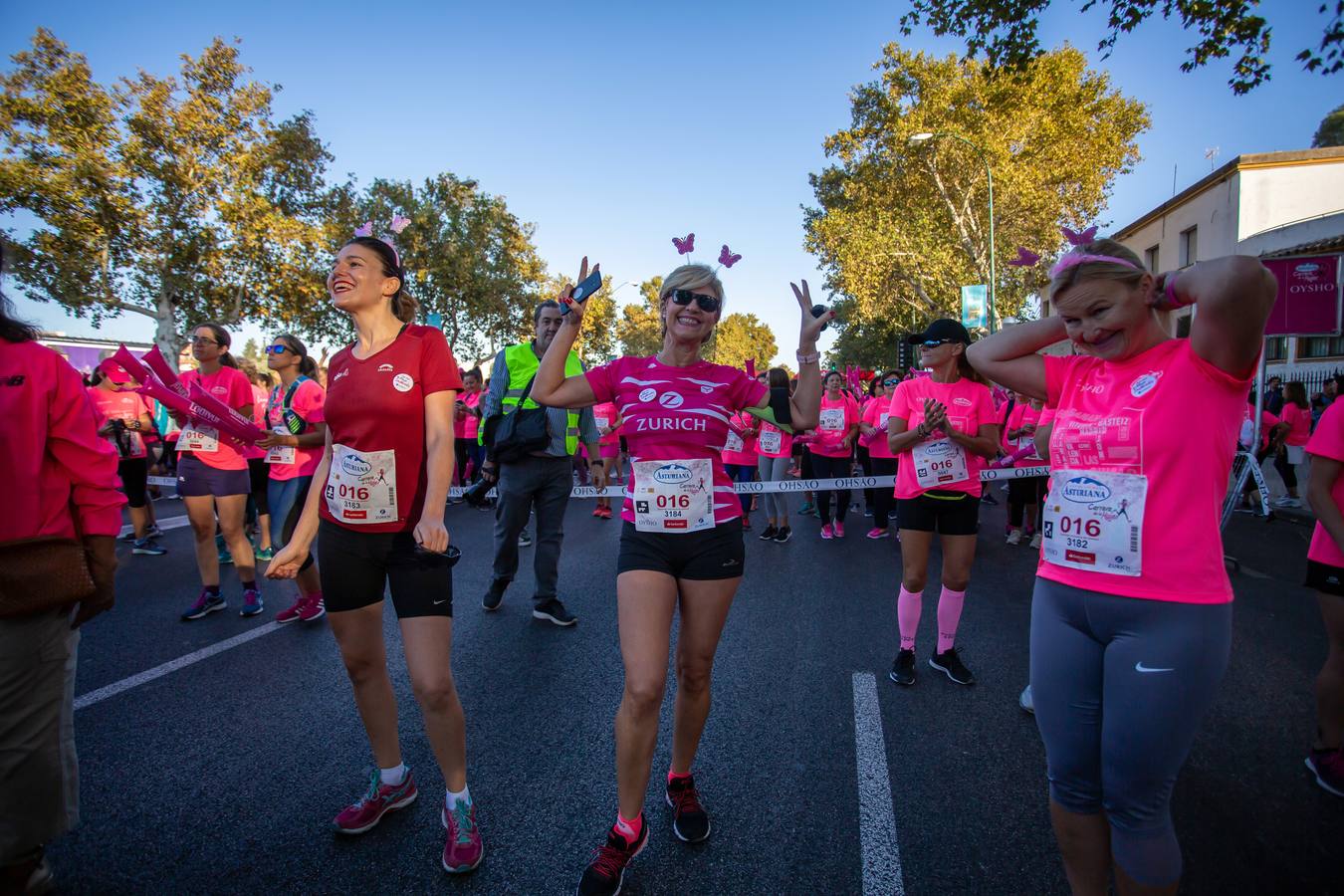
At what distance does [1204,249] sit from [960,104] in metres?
10.8

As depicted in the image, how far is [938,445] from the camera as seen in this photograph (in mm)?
3977

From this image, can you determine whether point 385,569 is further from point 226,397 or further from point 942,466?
point 226,397

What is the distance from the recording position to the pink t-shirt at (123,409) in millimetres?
7043

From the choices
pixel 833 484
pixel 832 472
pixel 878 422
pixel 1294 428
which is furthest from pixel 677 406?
pixel 1294 428

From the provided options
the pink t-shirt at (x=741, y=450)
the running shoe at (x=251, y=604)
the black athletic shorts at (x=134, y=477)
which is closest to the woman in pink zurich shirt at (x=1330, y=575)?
the pink t-shirt at (x=741, y=450)

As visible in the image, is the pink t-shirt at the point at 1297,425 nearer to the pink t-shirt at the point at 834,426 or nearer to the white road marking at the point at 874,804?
the pink t-shirt at the point at 834,426

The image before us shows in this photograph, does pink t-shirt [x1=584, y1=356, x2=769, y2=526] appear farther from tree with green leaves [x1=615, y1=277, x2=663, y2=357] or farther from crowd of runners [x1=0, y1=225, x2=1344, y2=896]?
tree with green leaves [x1=615, y1=277, x2=663, y2=357]

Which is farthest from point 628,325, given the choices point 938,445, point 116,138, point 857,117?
point 938,445

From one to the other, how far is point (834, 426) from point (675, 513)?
6.83m

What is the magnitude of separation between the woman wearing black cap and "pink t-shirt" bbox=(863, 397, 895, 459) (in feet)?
13.5

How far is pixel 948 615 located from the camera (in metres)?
4.07

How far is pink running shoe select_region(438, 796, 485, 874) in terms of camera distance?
93.3 inches

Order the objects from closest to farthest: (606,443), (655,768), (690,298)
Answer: (690,298), (655,768), (606,443)

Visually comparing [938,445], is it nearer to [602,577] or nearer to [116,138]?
[602,577]
